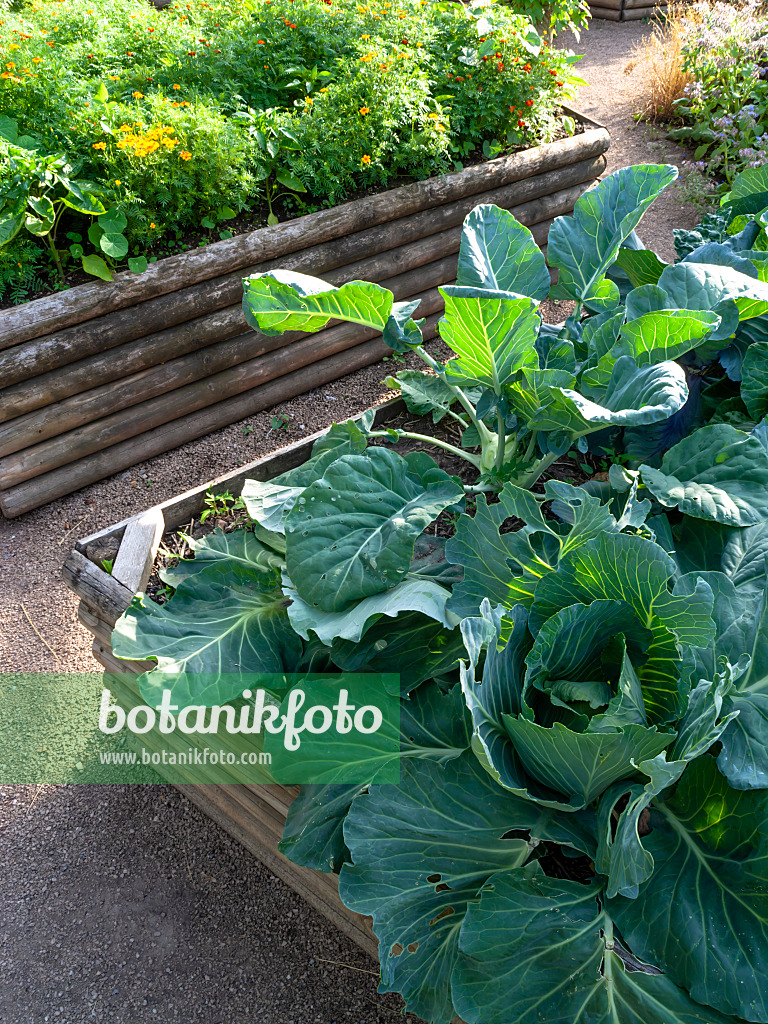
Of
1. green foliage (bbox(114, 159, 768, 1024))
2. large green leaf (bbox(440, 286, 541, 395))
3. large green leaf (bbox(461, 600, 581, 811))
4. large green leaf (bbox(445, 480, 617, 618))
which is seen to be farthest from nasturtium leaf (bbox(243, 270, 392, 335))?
large green leaf (bbox(461, 600, 581, 811))

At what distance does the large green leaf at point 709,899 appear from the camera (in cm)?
112

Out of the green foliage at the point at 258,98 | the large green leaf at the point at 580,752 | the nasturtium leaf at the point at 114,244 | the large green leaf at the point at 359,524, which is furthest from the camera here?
the green foliage at the point at 258,98

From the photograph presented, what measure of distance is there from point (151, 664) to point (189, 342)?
178cm

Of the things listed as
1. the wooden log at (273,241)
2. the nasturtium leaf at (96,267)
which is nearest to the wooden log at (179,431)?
the wooden log at (273,241)

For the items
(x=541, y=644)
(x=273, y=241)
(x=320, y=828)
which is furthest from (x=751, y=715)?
(x=273, y=241)

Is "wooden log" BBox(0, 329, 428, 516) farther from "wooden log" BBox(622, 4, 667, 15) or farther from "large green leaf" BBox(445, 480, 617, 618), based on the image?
"wooden log" BBox(622, 4, 667, 15)

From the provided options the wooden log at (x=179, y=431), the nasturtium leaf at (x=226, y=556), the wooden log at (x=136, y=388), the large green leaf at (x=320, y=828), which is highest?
the nasturtium leaf at (x=226, y=556)

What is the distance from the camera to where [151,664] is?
6.33ft

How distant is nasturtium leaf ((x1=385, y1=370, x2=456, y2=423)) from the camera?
2371 millimetres

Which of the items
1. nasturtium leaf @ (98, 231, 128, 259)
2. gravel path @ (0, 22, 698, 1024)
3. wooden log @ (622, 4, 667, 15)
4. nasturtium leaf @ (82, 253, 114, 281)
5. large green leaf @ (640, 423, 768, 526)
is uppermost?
wooden log @ (622, 4, 667, 15)

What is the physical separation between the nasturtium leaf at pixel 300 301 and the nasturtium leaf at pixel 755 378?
963mm

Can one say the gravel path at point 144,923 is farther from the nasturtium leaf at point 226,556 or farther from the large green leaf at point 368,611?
the large green leaf at point 368,611

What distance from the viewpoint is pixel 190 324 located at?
324 centimetres

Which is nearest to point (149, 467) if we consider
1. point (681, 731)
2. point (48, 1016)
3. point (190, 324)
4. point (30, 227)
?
point (190, 324)
